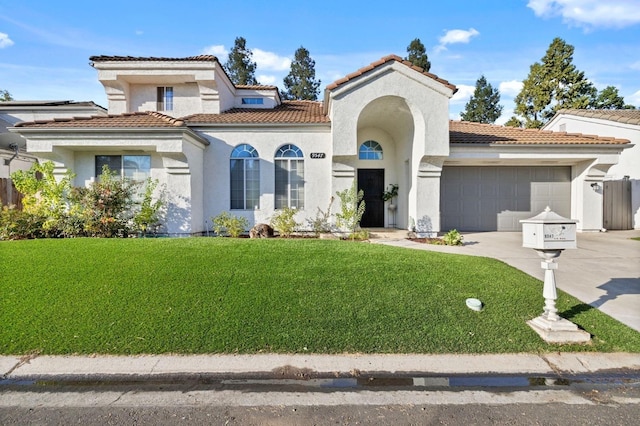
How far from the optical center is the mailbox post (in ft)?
14.7

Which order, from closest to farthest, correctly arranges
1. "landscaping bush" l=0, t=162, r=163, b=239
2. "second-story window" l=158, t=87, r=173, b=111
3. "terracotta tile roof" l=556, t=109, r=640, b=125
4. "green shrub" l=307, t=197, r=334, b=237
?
"landscaping bush" l=0, t=162, r=163, b=239, "green shrub" l=307, t=197, r=334, b=237, "second-story window" l=158, t=87, r=173, b=111, "terracotta tile roof" l=556, t=109, r=640, b=125

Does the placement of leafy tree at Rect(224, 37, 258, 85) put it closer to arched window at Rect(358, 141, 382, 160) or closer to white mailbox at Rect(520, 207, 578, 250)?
arched window at Rect(358, 141, 382, 160)

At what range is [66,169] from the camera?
11656 mm

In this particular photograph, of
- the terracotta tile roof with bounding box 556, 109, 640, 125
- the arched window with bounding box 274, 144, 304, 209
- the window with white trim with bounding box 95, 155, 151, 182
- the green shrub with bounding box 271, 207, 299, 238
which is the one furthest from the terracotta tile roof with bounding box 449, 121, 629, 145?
the window with white trim with bounding box 95, 155, 151, 182

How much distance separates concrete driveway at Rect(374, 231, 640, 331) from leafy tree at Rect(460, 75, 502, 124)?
3274 cm

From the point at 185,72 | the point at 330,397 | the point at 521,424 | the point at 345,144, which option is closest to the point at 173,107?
the point at 185,72

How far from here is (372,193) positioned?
1448 cm

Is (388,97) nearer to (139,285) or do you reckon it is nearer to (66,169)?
(139,285)

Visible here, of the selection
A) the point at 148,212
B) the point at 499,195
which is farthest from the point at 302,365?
the point at 499,195

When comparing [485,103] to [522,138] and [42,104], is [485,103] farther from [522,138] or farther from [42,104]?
[42,104]

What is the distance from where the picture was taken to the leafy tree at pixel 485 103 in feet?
137

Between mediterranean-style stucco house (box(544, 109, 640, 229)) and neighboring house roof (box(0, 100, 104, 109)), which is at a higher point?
neighboring house roof (box(0, 100, 104, 109))

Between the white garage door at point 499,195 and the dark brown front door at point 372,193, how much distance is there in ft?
8.93

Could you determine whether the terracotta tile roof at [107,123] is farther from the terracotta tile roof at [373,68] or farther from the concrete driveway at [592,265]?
the concrete driveway at [592,265]
